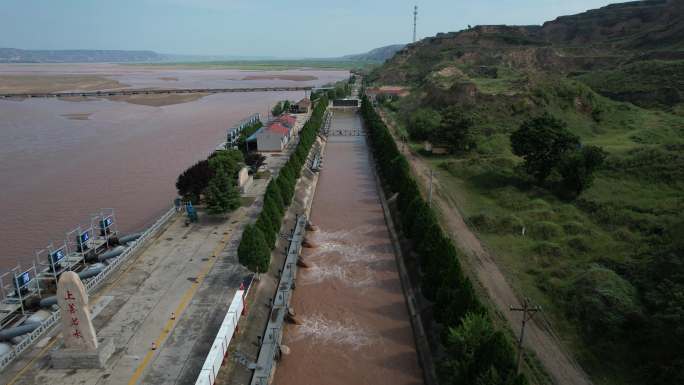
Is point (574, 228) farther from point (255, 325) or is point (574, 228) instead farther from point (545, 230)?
point (255, 325)

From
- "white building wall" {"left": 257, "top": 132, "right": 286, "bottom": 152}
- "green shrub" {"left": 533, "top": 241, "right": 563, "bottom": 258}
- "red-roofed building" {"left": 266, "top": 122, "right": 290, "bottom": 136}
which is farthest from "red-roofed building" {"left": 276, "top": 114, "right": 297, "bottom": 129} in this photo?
"green shrub" {"left": 533, "top": 241, "right": 563, "bottom": 258}

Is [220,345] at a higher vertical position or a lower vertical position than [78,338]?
lower

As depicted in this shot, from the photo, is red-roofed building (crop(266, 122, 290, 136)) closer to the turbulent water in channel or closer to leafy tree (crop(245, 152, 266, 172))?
leafy tree (crop(245, 152, 266, 172))

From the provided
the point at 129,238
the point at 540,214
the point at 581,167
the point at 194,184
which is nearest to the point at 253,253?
the point at 129,238

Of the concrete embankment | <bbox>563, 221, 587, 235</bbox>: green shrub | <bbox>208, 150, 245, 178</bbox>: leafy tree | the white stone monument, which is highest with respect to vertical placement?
<bbox>208, 150, 245, 178</bbox>: leafy tree

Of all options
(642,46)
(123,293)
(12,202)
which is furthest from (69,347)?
(642,46)

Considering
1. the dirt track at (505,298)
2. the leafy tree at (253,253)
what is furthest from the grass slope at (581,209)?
the leafy tree at (253,253)
